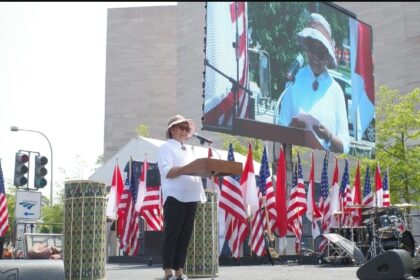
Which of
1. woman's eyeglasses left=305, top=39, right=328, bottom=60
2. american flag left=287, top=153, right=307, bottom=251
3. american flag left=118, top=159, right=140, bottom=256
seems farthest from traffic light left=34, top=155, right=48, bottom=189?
woman's eyeglasses left=305, top=39, right=328, bottom=60

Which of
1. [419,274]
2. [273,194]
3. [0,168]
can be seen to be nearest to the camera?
[419,274]

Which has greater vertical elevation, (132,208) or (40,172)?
(40,172)

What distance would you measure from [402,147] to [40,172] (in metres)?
18.5

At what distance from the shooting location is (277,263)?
16188 millimetres

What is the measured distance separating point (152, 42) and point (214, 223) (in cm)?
7962

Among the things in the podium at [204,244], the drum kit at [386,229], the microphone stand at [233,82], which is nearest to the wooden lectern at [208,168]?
the podium at [204,244]

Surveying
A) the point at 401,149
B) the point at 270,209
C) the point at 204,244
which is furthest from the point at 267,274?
the point at 401,149

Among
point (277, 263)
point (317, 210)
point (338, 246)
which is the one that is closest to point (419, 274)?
point (338, 246)

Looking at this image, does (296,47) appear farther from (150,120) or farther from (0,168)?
(150,120)

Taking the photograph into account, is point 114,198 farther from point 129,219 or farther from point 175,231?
point 175,231

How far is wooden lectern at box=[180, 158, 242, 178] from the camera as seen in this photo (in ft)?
18.7

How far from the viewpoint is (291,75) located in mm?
20500

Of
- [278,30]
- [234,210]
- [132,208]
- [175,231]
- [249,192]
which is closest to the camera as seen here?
[175,231]

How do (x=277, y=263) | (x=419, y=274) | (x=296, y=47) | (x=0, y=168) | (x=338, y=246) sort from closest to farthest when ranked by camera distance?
(x=419, y=274) < (x=338, y=246) < (x=277, y=263) < (x=0, y=168) < (x=296, y=47)
